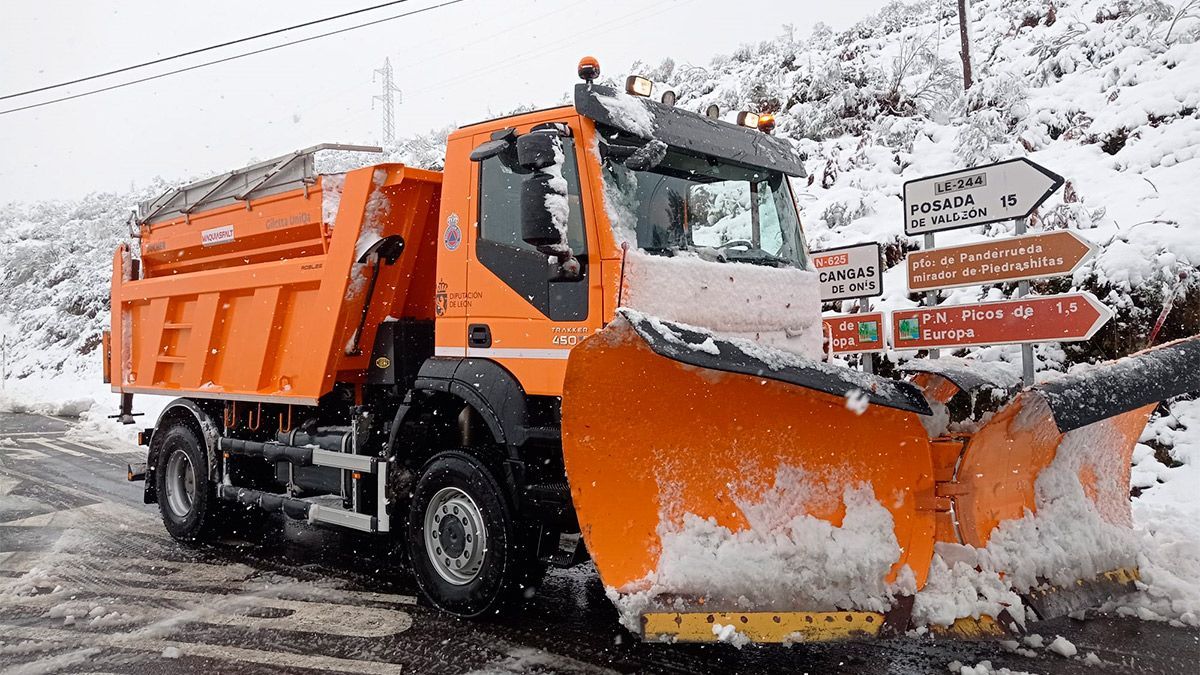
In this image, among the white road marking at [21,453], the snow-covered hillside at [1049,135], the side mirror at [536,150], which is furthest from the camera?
the white road marking at [21,453]

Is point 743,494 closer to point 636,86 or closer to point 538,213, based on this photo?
point 538,213

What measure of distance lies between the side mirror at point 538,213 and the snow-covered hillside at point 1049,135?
135 inches

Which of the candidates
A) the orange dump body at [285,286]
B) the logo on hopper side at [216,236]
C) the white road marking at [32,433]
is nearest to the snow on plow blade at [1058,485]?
the orange dump body at [285,286]

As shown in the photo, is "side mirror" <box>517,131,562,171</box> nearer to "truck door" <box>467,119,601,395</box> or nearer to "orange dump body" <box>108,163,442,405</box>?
"truck door" <box>467,119,601,395</box>

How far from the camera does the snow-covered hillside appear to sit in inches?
280

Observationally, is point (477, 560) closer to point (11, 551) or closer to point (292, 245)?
point (292, 245)

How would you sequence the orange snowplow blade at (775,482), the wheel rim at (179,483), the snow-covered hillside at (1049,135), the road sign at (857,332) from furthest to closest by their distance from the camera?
the road sign at (857,332), the snow-covered hillside at (1049,135), the wheel rim at (179,483), the orange snowplow blade at (775,482)

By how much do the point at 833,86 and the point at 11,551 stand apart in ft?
44.8

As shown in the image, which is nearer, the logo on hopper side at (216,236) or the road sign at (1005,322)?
the road sign at (1005,322)

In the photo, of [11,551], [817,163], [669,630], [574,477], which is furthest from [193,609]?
[817,163]

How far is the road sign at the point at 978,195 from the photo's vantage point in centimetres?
586

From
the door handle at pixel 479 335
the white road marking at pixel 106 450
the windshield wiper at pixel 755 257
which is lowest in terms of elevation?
the white road marking at pixel 106 450

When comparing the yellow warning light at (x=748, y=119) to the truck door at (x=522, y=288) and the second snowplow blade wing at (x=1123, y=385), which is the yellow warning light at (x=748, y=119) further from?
the second snowplow blade wing at (x=1123, y=385)

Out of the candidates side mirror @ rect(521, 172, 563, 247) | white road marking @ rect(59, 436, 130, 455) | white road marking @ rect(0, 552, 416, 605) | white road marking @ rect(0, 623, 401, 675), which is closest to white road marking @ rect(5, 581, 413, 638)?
white road marking @ rect(0, 552, 416, 605)
